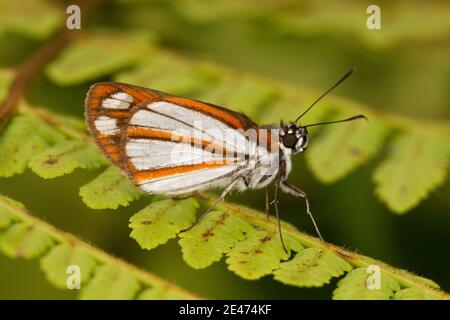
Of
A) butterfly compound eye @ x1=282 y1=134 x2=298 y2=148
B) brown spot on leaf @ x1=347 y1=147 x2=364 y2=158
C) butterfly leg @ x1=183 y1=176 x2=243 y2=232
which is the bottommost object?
butterfly leg @ x1=183 y1=176 x2=243 y2=232

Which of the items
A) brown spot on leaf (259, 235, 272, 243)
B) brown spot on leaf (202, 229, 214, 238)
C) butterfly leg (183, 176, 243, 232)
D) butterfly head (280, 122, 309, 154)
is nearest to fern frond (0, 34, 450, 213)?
butterfly head (280, 122, 309, 154)

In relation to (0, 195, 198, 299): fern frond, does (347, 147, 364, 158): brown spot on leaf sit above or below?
above

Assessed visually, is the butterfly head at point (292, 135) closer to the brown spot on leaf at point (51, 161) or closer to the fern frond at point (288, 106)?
the fern frond at point (288, 106)

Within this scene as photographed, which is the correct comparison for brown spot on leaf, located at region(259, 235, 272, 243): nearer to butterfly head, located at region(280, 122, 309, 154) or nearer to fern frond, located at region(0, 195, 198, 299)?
fern frond, located at region(0, 195, 198, 299)

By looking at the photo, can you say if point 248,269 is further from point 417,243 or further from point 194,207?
point 417,243

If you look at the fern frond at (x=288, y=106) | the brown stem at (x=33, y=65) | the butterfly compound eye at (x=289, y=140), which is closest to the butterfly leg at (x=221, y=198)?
the butterfly compound eye at (x=289, y=140)

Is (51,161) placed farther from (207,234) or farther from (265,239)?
(265,239)

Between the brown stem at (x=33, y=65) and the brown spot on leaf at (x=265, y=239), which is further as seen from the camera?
the brown stem at (x=33, y=65)
